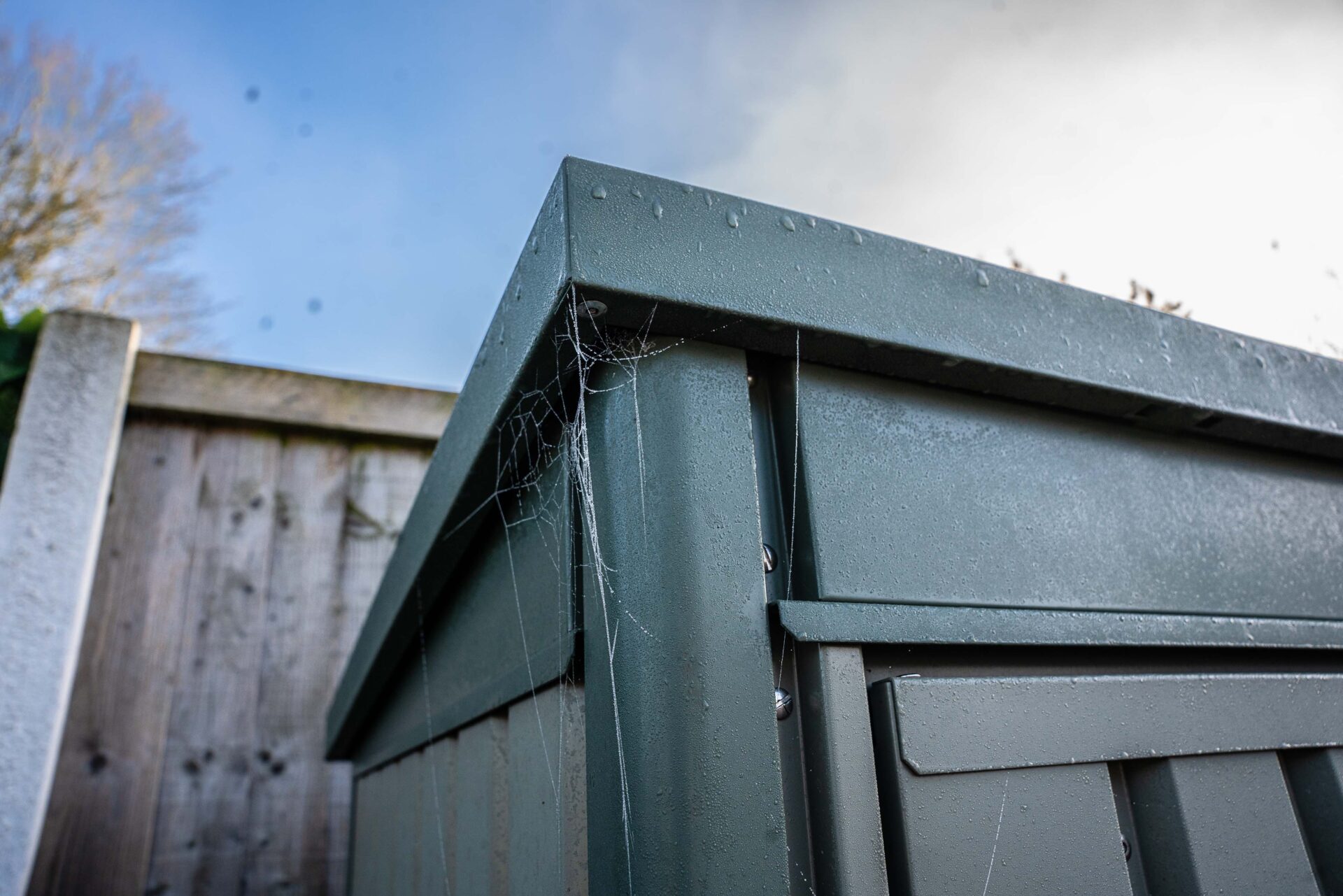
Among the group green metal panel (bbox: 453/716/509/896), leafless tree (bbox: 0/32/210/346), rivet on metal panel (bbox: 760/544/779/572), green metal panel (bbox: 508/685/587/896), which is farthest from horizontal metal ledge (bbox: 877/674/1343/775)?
leafless tree (bbox: 0/32/210/346)

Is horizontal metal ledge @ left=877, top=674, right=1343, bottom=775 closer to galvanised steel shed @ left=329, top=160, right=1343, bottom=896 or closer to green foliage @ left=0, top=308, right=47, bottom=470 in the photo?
galvanised steel shed @ left=329, top=160, right=1343, bottom=896

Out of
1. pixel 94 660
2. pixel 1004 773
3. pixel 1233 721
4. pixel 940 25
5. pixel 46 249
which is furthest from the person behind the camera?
pixel 46 249

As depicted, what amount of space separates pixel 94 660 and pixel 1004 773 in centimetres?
186

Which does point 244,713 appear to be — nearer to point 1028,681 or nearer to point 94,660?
point 94,660

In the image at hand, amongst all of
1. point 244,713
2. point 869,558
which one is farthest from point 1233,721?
point 244,713

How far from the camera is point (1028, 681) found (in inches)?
23.8

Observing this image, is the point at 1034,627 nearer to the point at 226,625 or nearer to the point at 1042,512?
the point at 1042,512

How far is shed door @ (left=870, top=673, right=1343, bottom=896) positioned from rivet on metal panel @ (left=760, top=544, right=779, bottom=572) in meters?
0.11

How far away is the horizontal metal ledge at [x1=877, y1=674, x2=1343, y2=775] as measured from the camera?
1.82ft

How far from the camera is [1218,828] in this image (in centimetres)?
64

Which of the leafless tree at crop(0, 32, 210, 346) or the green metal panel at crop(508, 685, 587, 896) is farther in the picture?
the leafless tree at crop(0, 32, 210, 346)

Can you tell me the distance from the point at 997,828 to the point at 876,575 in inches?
7.2

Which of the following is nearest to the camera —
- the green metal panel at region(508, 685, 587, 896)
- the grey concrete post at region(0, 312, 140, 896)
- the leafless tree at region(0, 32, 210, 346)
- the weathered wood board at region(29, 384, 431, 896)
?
the green metal panel at region(508, 685, 587, 896)

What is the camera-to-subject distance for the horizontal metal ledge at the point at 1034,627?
0.55 m
